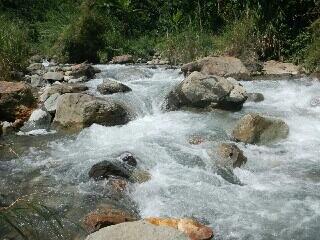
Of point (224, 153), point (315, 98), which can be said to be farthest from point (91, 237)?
point (315, 98)

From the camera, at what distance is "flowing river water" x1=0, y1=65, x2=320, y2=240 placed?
490cm

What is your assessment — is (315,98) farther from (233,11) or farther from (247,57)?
(233,11)

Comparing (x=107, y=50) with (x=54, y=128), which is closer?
(x=54, y=128)

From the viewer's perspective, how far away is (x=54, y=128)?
8156mm

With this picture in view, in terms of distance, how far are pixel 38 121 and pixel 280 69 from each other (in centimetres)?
687

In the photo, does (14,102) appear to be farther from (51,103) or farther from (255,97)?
(255,97)

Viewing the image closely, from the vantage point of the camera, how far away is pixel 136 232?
317 centimetres

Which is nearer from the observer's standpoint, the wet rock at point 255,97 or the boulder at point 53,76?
the wet rock at point 255,97

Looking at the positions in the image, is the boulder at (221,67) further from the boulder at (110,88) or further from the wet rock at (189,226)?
the wet rock at (189,226)

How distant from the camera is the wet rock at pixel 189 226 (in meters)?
4.39

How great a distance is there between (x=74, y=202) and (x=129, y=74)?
7031 millimetres

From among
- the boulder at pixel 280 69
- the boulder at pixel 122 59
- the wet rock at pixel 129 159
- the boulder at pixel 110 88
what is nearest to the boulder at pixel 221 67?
the boulder at pixel 280 69

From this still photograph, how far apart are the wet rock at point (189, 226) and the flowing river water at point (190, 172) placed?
178 millimetres

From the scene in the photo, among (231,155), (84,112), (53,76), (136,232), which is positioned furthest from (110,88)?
(136,232)
